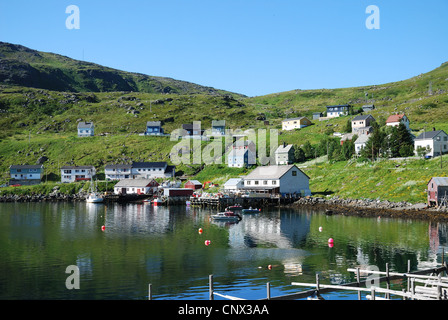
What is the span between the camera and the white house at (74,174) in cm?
15662

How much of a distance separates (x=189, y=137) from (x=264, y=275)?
157m

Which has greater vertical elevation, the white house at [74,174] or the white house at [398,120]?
the white house at [398,120]

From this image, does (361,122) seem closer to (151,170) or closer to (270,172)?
(270,172)

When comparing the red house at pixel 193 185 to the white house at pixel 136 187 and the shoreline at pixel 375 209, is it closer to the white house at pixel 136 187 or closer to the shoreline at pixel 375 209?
the white house at pixel 136 187

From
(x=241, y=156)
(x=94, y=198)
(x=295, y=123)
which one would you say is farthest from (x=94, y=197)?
(x=295, y=123)

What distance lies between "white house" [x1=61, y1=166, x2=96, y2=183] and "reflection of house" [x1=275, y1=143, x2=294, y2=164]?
230 ft

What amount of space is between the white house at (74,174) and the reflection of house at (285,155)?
7004 centimetres

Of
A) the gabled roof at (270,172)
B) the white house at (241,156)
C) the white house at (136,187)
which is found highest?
the white house at (241,156)

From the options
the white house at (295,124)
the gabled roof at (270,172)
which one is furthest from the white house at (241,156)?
the white house at (295,124)

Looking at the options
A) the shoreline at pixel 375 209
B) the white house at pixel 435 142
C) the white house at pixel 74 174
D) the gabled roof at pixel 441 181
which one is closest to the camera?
the shoreline at pixel 375 209

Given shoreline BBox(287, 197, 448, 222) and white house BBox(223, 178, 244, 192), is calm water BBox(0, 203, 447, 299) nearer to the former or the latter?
shoreline BBox(287, 197, 448, 222)

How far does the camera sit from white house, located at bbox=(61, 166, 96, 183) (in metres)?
157

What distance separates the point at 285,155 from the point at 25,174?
97.7m

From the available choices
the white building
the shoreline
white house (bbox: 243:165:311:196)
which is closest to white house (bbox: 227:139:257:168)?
the white building
